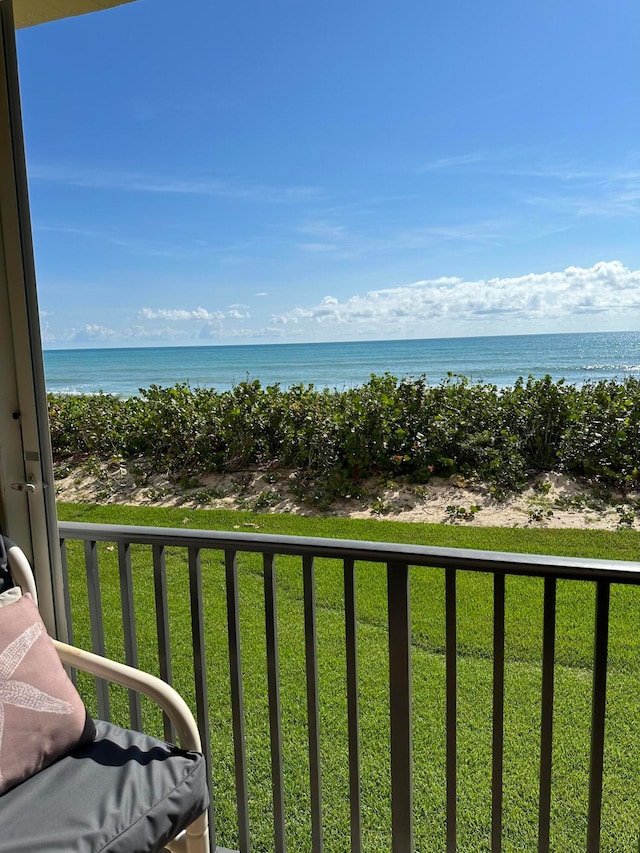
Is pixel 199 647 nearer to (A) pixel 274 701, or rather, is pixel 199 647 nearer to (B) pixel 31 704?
(A) pixel 274 701

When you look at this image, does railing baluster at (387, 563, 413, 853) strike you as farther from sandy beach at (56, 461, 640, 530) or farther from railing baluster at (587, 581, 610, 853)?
sandy beach at (56, 461, 640, 530)

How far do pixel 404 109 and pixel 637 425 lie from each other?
597 inches

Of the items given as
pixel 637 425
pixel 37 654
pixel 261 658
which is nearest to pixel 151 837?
pixel 37 654

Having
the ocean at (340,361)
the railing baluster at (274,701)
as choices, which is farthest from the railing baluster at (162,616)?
the ocean at (340,361)

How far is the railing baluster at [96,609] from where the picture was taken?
165 cm

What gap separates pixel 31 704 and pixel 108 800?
9.8 inches

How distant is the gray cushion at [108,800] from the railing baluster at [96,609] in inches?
14.9

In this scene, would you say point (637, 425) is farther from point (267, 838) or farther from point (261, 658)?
point (267, 838)

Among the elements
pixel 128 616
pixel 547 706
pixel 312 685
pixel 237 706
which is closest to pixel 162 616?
A: pixel 128 616

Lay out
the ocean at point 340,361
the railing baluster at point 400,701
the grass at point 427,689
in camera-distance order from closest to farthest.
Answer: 1. the railing baluster at point 400,701
2. the grass at point 427,689
3. the ocean at point 340,361

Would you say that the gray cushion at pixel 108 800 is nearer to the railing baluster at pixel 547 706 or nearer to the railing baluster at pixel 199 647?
the railing baluster at pixel 199 647

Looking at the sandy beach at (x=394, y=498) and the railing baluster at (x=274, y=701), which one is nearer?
the railing baluster at (x=274, y=701)

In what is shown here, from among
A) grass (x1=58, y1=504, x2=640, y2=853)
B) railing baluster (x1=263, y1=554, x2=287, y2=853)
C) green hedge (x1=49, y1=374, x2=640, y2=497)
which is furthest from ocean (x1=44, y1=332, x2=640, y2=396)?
railing baluster (x1=263, y1=554, x2=287, y2=853)

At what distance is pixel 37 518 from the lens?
1.64 m
